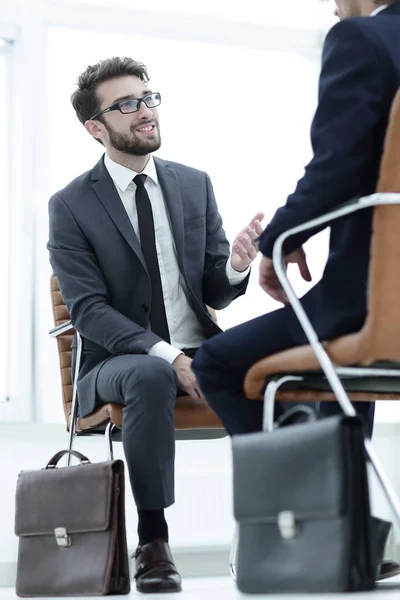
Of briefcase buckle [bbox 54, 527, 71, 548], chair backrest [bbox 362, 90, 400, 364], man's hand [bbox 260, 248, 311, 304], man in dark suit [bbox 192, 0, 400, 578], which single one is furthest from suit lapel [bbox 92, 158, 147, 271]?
chair backrest [bbox 362, 90, 400, 364]

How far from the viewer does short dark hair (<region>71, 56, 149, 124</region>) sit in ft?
10.3

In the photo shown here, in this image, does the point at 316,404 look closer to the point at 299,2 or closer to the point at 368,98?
the point at 368,98

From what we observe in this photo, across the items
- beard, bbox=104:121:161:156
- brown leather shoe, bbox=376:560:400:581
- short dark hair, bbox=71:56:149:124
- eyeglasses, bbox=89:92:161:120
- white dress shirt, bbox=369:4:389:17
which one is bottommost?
brown leather shoe, bbox=376:560:400:581

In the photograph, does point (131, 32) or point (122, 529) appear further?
point (131, 32)

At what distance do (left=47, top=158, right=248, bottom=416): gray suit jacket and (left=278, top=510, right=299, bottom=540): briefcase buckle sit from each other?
112 cm

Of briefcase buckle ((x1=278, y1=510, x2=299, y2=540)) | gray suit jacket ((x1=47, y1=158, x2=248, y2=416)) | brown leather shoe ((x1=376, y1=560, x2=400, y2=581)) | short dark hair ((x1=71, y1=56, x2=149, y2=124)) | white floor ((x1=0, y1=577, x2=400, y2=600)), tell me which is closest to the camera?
briefcase buckle ((x1=278, y1=510, x2=299, y2=540))

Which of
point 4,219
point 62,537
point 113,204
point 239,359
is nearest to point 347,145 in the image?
point 239,359

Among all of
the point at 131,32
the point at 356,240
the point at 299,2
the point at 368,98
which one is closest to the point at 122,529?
the point at 356,240

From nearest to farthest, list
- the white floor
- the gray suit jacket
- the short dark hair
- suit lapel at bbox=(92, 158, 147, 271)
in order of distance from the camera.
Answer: the white floor, the gray suit jacket, suit lapel at bbox=(92, 158, 147, 271), the short dark hair

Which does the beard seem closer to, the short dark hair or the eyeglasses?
the eyeglasses

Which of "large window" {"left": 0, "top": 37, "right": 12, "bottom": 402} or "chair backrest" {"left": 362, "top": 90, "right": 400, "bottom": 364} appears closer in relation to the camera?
"chair backrest" {"left": 362, "top": 90, "right": 400, "bottom": 364}

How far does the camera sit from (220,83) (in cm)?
453

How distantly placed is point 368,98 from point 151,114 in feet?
4.92

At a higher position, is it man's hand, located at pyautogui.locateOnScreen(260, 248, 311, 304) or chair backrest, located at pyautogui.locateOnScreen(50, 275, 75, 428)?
man's hand, located at pyautogui.locateOnScreen(260, 248, 311, 304)
